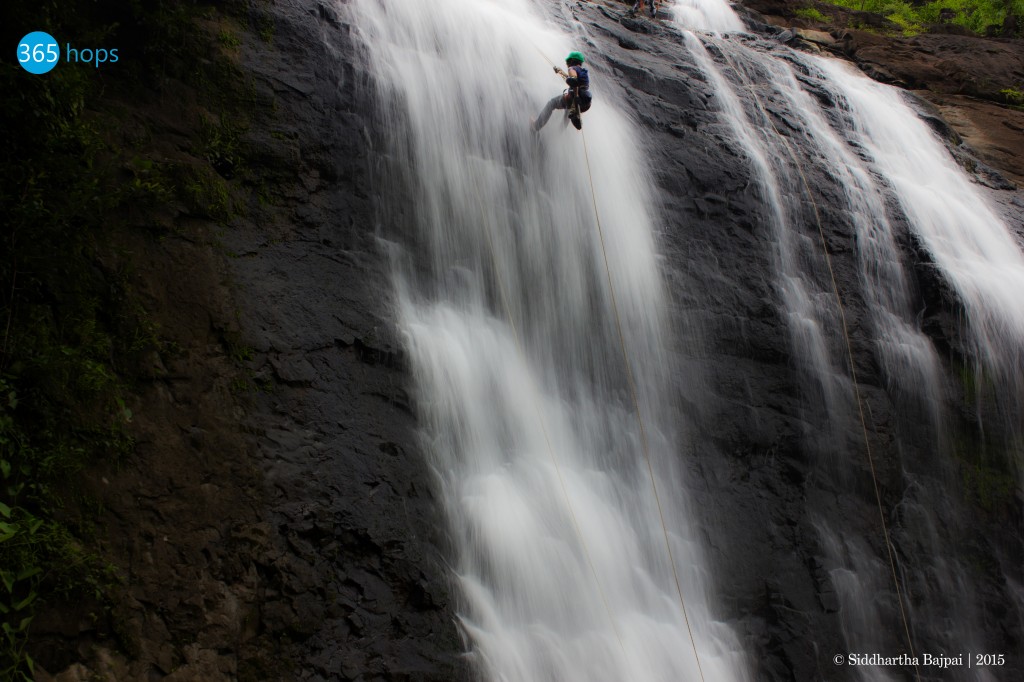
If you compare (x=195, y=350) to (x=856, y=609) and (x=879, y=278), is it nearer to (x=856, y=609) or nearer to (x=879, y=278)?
(x=856, y=609)

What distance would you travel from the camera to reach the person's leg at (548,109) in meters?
7.89

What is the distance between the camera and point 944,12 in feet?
60.6

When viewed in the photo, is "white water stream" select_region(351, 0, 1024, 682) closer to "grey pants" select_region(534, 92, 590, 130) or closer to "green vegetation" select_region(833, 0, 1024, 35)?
"grey pants" select_region(534, 92, 590, 130)

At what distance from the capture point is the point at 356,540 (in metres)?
4.89

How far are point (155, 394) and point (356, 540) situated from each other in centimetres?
166

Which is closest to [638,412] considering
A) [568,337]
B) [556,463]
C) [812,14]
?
[568,337]

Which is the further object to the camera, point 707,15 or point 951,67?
point 951,67

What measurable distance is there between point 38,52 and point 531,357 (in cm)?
437

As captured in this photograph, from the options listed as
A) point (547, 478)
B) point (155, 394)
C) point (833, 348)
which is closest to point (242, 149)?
point (155, 394)

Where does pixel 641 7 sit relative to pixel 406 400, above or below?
above

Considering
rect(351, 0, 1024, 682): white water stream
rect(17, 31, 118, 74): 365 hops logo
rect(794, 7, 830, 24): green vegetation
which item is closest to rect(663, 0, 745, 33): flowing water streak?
rect(794, 7, 830, 24): green vegetation

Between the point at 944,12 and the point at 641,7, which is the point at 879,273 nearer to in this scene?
the point at 641,7

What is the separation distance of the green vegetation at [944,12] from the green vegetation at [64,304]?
18069 millimetres

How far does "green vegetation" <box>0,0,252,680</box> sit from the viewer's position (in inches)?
148
